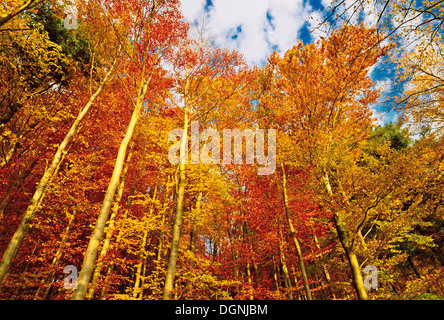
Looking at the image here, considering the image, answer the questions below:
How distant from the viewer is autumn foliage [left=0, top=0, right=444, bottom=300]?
6.13m

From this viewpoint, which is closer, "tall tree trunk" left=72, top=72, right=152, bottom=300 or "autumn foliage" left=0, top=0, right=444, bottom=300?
"tall tree trunk" left=72, top=72, right=152, bottom=300

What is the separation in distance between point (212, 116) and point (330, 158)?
6933 millimetres

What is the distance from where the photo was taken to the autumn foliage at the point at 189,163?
613 cm

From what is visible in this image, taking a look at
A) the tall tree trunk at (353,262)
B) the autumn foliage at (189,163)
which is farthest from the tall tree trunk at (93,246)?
the tall tree trunk at (353,262)

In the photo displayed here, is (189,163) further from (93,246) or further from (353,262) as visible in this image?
(353,262)

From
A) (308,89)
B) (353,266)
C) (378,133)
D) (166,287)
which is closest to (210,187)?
(166,287)

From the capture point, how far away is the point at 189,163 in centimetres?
860

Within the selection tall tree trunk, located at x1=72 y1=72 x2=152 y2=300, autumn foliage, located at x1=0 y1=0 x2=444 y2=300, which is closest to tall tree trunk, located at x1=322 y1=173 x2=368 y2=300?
autumn foliage, located at x1=0 y1=0 x2=444 y2=300

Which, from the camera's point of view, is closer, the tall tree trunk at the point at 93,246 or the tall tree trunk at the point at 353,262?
the tall tree trunk at the point at 93,246

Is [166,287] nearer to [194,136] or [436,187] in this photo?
[194,136]

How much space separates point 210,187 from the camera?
27.8 ft

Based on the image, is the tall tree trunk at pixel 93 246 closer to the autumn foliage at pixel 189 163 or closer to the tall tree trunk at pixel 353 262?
the autumn foliage at pixel 189 163

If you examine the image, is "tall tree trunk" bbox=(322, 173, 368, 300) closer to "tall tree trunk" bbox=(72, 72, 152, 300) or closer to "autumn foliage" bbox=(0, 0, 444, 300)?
"autumn foliage" bbox=(0, 0, 444, 300)

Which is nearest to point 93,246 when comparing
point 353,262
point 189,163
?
point 189,163
